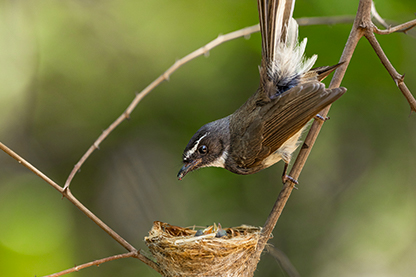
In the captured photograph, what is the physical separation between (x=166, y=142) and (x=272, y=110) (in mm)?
1903

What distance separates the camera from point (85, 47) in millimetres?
4105

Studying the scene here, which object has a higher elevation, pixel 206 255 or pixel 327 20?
pixel 327 20

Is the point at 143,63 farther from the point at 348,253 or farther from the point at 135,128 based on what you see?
the point at 348,253

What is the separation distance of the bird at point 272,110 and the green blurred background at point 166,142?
1145 mm

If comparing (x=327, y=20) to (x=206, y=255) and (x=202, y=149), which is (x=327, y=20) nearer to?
(x=202, y=149)

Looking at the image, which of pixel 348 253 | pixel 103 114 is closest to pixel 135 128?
pixel 103 114

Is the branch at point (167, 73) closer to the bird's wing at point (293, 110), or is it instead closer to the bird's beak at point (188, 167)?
the bird's wing at point (293, 110)

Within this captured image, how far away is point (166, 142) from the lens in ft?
13.5

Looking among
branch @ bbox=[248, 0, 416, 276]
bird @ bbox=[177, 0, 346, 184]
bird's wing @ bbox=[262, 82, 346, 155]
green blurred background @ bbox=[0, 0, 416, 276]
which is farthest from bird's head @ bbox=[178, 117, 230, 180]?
green blurred background @ bbox=[0, 0, 416, 276]

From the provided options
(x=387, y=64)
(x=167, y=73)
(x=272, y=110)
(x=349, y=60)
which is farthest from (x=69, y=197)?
(x=387, y=64)

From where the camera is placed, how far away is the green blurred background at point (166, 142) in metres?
3.75

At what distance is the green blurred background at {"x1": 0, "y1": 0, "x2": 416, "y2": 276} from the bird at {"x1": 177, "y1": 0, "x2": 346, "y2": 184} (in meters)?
1.15

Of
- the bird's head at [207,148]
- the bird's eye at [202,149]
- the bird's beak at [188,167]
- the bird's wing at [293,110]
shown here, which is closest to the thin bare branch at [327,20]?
the bird's wing at [293,110]

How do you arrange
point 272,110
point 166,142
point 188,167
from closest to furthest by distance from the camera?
point 272,110, point 188,167, point 166,142
